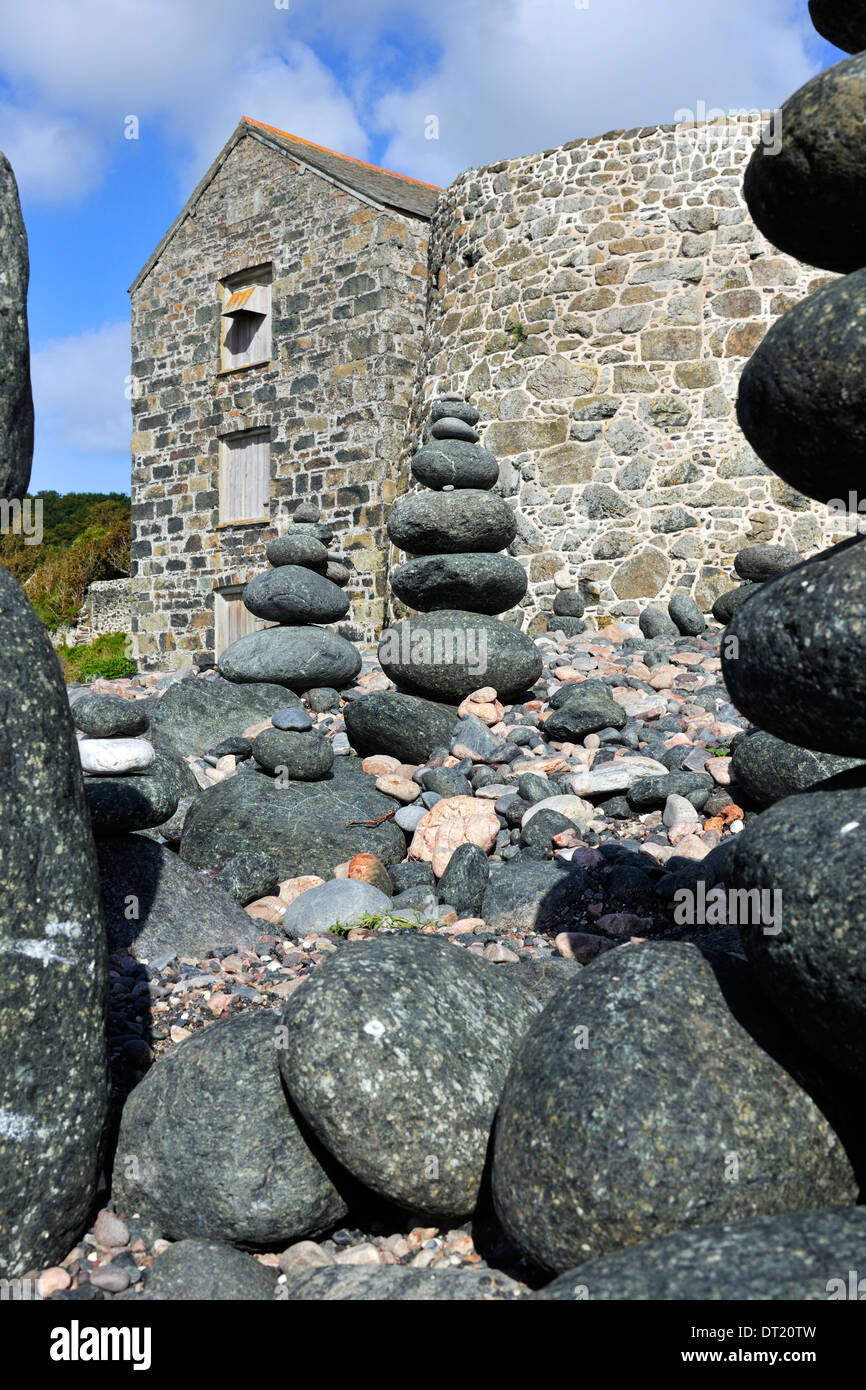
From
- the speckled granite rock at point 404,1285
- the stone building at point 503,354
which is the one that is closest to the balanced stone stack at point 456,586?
the stone building at point 503,354

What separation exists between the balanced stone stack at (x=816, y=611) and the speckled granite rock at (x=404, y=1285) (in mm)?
1068

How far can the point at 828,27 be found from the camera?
3477 mm

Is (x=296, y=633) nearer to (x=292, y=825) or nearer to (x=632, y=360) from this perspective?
(x=292, y=825)

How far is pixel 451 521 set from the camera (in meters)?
8.93

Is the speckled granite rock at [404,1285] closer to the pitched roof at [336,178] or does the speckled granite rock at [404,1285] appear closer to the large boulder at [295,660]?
the large boulder at [295,660]

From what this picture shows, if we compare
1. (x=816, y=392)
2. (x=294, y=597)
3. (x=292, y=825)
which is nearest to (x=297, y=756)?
(x=292, y=825)

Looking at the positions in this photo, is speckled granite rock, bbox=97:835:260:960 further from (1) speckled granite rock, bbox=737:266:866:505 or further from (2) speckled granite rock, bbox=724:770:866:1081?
(1) speckled granite rock, bbox=737:266:866:505

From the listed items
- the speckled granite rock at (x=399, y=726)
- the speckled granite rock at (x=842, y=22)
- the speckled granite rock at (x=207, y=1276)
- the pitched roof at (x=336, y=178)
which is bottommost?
the speckled granite rock at (x=207, y=1276)

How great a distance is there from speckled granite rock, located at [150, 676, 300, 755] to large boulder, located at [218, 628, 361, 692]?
0.13 metres

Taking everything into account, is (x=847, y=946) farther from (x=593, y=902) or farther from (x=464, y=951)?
(x=593, y=902)

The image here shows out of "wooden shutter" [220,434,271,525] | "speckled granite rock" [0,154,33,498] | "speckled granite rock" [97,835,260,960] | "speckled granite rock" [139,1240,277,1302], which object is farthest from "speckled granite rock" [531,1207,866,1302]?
"wooden shutter" [220,434,271,525]

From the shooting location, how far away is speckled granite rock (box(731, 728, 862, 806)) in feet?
19.1

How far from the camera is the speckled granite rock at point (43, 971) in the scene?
3.17 meters

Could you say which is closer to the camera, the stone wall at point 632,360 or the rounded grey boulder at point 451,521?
the rounded grey boulder at point 451,521
